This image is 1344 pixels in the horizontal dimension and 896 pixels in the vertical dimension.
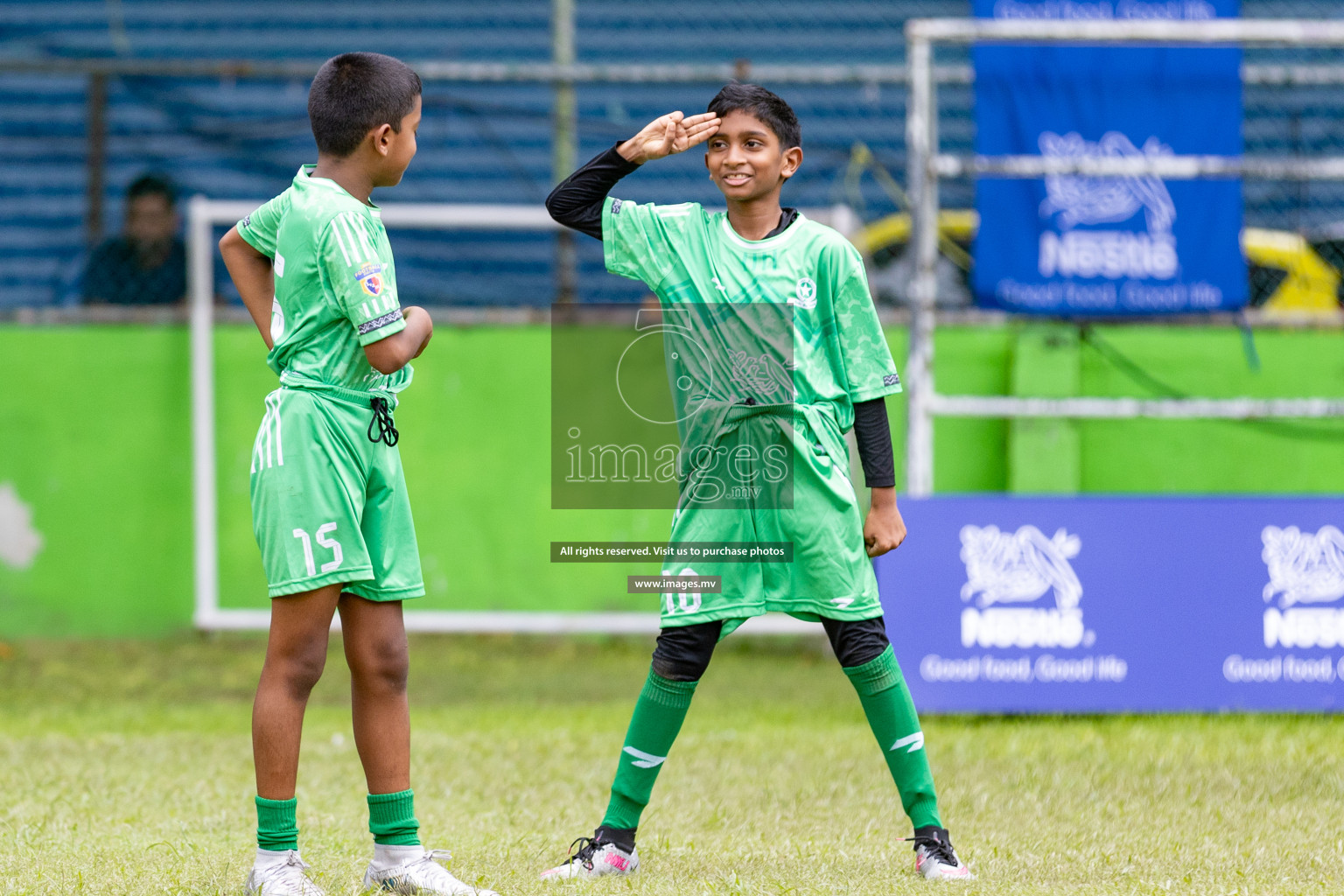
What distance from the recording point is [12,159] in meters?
9.30

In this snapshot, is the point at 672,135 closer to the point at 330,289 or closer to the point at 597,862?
the point at 330,289

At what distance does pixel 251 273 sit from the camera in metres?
3.60

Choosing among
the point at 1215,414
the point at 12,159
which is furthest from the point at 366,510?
the point at 12,159

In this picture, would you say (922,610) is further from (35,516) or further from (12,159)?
(12,159)

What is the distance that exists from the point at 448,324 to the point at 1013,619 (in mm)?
3403

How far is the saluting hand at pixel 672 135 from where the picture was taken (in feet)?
12.4

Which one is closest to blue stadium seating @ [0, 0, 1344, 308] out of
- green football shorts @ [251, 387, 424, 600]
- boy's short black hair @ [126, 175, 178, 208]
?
boy's short black hair @ [126, 175, 178, 208]

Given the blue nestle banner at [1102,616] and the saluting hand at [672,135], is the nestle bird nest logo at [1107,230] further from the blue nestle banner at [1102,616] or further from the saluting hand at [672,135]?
the saluting hand at [672,135]

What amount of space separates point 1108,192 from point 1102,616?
172 cm

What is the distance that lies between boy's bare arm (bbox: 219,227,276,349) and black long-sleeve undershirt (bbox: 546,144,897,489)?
2.38ft

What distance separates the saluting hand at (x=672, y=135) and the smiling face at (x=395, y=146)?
1.90ft

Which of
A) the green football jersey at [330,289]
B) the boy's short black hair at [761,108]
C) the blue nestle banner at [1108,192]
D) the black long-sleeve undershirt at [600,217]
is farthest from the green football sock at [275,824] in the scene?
the blue nestle banner at [1108,192]

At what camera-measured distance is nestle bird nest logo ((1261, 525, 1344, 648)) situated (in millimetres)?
6039

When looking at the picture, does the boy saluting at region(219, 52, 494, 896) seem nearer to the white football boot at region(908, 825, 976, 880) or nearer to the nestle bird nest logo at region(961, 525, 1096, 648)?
the white football boot at region(908, 825, 976, 880)
